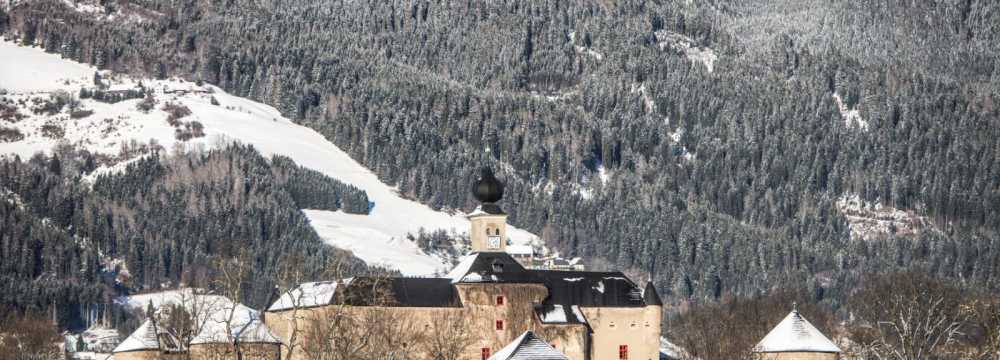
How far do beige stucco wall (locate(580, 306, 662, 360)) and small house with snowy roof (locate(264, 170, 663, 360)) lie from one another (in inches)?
2.1

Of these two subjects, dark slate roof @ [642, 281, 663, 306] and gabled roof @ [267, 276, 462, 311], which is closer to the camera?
gabled roof @ [267, 276, 462, 311]

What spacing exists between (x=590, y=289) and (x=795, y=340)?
1873 cm

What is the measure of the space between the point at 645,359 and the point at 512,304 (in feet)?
33.2

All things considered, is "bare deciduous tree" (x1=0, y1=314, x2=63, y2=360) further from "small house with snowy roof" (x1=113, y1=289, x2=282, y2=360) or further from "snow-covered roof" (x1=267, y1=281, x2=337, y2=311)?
"snow-covered roof" (x1=267, y1=281, x2=337, y2=311)

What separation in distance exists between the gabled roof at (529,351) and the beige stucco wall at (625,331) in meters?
27.5

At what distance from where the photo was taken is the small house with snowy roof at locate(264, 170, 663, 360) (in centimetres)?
12006

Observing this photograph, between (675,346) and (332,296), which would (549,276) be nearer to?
(332,296)

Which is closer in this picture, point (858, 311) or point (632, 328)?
point (632, 328)

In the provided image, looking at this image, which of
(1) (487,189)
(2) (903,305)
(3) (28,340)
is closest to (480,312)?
(1) (487,189)

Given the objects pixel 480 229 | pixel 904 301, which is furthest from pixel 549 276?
pixel 904 301

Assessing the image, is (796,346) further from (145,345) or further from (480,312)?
(145,345)

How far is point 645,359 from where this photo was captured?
129000mm

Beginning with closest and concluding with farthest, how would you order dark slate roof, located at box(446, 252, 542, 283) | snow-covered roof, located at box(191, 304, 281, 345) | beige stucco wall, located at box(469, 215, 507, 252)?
snow-covered roof, located at box(191, 304, 281, 345)
dark slate roof, located at box(446, 252, 542, 283)
beige stucco wall, located at box(469, 215, 507, 252)

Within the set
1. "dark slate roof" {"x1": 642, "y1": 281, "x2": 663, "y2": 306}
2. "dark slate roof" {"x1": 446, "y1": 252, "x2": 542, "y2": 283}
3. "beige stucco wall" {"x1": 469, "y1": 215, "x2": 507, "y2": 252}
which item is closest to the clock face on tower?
"beige stucco wall" {"x1": 469, "y1": 215, "x2": 507, "y2": 252}
